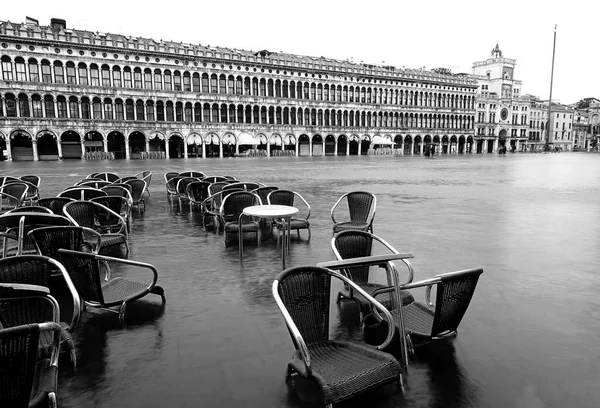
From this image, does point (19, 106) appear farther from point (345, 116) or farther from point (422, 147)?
point (422, 147)

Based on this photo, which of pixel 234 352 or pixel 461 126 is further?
pixel 461 126

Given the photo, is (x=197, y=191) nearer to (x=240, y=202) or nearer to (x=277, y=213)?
(x=240, y=202)

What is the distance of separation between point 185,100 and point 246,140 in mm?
9531

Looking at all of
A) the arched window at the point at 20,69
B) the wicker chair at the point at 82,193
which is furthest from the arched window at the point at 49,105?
the wicker chair at the point at 82,193

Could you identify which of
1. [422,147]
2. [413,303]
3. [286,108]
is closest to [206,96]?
[286,108]

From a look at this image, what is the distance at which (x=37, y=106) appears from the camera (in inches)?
1893

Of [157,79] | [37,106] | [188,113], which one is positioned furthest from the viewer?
[188,113]

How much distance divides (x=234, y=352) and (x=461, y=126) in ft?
301

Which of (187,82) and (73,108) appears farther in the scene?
(187,82)

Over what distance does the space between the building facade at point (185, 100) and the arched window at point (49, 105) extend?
0.10 meters

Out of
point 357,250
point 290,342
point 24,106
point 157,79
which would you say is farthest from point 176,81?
point 290,342

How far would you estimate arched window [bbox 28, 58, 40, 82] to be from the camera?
48000mm

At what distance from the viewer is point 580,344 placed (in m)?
3.67

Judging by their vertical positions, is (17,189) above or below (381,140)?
below
